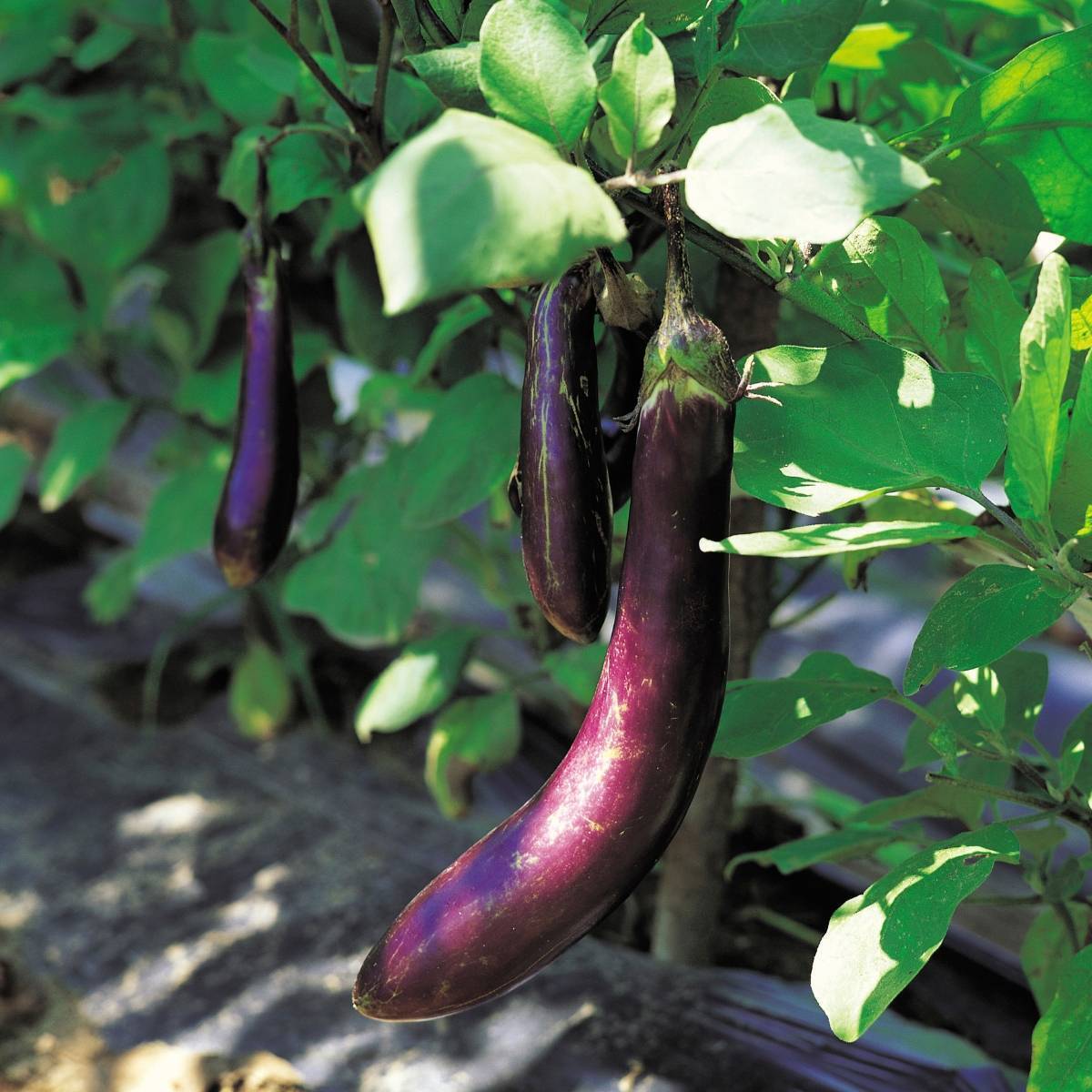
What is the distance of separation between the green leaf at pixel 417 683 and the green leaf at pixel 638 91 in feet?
1.50

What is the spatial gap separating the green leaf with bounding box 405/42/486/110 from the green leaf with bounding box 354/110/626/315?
0.30 feet

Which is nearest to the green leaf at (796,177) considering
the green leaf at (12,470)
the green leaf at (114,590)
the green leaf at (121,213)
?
the green leaf at (121,213)

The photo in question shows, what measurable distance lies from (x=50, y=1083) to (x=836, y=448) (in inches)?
26.1

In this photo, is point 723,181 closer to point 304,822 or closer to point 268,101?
point 268,101

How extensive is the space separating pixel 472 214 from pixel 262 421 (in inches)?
10.2

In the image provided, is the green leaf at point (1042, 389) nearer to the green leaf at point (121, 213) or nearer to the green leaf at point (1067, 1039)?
Answer: the green leaf at point (1067, 1039)

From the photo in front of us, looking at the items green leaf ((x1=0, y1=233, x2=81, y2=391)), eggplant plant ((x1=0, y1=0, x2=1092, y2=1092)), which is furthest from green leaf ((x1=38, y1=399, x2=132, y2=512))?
eggplant plant ((x1=0, y1=0, x2=1092, y2=1092))

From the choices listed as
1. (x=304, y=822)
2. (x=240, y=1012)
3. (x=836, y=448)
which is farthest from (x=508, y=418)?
(x=304, y=822)

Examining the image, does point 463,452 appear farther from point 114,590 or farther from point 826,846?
point 114,590

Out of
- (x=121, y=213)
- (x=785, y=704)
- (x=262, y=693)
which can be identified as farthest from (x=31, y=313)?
(x=785, y=704)

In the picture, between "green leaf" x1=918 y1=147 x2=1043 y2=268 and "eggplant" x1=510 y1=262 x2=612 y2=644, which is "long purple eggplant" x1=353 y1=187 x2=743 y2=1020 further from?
"green leaf" x1=918 y1=147 x2=1043 y2=268

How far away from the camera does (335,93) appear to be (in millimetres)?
408

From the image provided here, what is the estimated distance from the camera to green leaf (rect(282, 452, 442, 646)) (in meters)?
0.73

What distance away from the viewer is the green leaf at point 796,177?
242 mm
